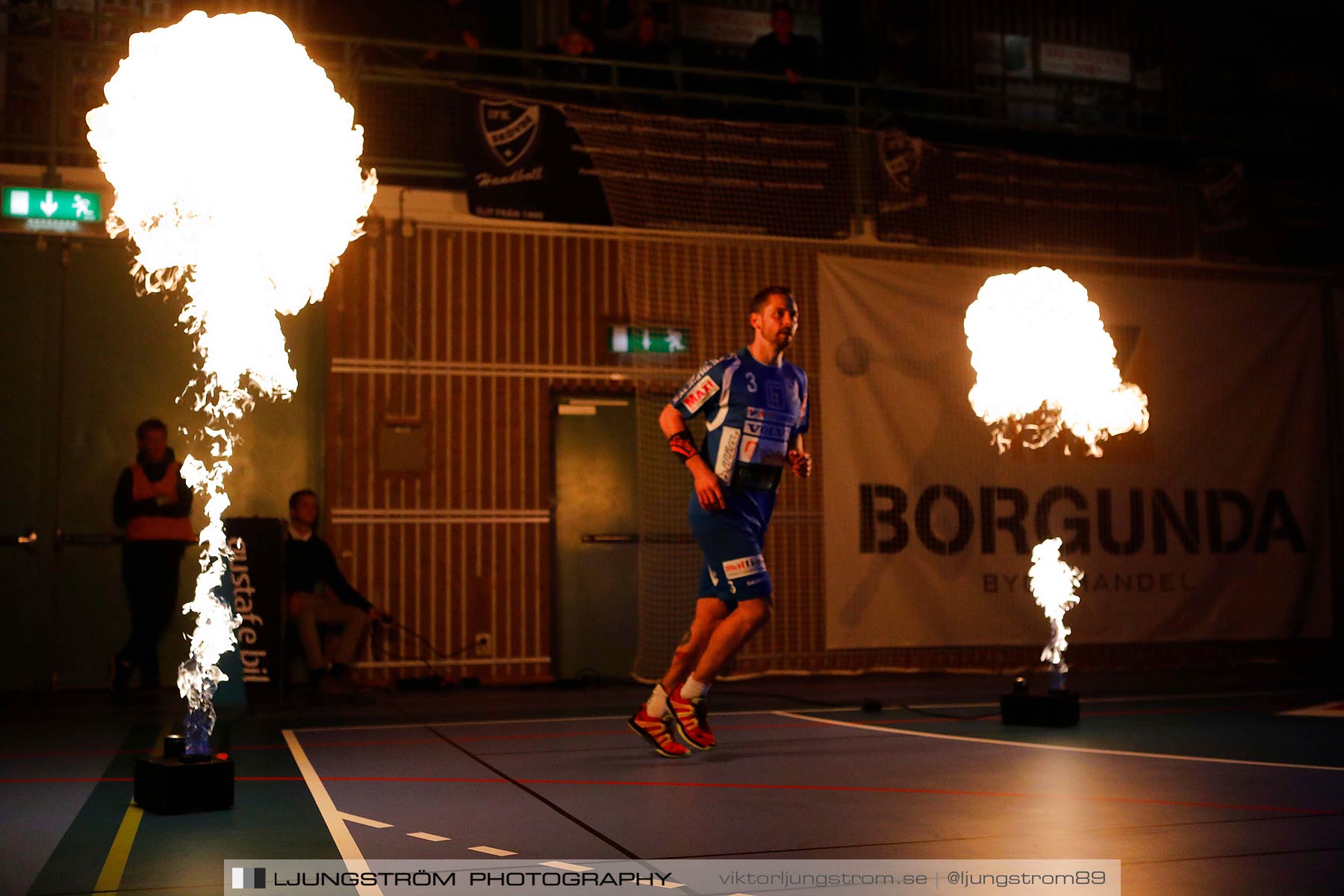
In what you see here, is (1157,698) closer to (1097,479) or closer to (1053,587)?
(1053,587)

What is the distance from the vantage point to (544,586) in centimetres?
1112

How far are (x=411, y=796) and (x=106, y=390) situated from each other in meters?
7.03

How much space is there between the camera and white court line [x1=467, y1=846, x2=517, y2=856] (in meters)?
3.67

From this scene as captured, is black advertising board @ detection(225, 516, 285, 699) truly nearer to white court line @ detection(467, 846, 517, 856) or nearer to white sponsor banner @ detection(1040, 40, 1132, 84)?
white court line @ detection(467, 846, 517, 856)

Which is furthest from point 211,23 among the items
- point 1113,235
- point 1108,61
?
point 1108,61

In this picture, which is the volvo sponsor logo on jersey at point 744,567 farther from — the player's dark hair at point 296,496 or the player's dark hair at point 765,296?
the player's dark hair at point 296,496

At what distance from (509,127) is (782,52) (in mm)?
3050

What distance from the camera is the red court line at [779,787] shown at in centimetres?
431

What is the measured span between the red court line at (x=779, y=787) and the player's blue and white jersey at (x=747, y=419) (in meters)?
1.57

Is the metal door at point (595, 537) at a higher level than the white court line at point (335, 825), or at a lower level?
higher

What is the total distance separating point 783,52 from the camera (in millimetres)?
12297

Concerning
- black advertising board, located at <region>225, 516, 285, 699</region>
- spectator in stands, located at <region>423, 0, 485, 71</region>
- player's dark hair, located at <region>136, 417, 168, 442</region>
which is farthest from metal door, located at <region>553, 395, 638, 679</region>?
spectator in stands, located at <region>423, 0, 485, 71</region>

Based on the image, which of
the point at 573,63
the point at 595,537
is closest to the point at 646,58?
the point at 573,63

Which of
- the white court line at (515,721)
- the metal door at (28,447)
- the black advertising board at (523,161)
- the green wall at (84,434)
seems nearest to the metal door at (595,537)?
the black advertising board at (523,161)
